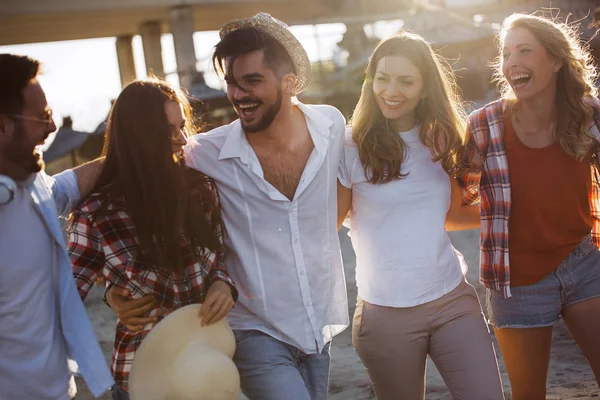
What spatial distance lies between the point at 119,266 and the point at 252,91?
998 millimetres

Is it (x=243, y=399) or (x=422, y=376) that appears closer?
(x=422, y=376)

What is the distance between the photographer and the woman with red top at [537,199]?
11.3 feet

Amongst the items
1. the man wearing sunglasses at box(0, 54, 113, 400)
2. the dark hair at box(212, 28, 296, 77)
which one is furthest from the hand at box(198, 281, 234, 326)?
the dark hair at box(212, 28, 296, 77)

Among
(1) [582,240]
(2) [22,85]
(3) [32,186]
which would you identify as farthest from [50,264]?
(1) [582,240]

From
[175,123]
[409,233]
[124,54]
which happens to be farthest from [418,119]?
[124,54]

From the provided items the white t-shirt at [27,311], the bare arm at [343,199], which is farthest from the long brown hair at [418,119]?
the white t-shirt at [27,311]

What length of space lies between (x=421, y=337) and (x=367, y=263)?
→ 1.33 feet

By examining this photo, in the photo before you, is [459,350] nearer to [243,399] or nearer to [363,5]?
[243,399]

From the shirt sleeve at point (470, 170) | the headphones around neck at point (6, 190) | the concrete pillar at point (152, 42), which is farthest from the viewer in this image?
the concrete pillar at point (152, 42)

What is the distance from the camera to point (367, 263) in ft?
11.3

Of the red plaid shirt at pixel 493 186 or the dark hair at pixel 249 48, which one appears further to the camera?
the red plaid shirt at pixel 493 186

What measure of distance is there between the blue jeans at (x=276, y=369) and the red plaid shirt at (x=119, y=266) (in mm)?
436

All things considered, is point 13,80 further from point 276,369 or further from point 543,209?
point 543,209

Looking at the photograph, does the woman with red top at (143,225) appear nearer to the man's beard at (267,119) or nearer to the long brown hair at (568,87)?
the man's beard at (267,119)
